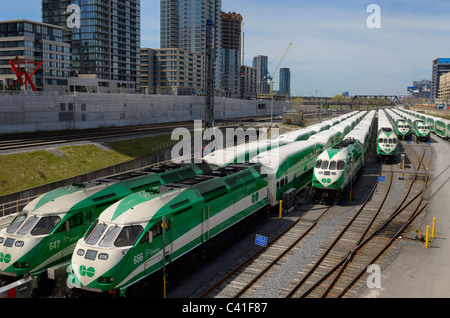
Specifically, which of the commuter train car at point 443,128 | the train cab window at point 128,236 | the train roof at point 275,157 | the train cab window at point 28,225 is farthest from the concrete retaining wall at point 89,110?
the commuter train car at point 443,128

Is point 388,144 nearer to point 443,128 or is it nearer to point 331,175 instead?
point 331,175

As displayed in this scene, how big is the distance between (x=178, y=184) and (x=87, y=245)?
655cm

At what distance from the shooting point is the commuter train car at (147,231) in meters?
16.0

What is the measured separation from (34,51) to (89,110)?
68.6 m

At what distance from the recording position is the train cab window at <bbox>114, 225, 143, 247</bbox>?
53.9 feet

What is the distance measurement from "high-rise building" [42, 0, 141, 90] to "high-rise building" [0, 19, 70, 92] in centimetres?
2229

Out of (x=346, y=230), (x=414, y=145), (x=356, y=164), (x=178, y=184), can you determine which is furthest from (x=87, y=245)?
(x=414, y=145)

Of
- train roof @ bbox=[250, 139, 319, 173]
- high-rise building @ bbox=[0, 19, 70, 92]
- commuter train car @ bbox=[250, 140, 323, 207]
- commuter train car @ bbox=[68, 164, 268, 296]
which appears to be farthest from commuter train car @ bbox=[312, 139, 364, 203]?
high-rise building @ bbox=[0, 19, 70, 92]

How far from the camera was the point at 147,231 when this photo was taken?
17.1m

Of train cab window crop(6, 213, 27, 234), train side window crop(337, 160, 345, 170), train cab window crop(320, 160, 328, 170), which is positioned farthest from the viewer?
train cab window crop(320, 160, 328, 170)

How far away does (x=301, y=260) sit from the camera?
2278 cm

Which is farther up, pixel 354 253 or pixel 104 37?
pixel 104 37

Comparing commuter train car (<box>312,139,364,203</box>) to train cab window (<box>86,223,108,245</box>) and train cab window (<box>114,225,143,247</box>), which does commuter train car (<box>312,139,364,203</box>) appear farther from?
train cab window (<box>86,223,108,245</box>)

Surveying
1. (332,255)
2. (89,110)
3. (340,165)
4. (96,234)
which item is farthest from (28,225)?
(89,110)
